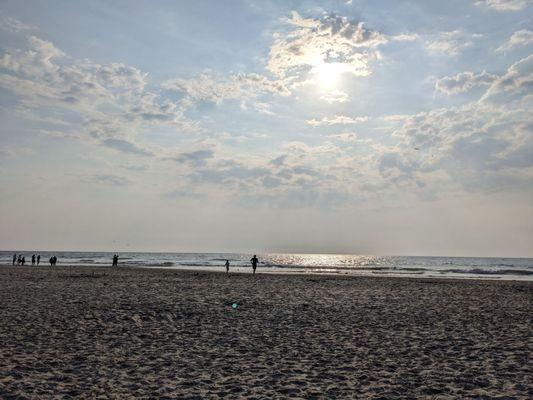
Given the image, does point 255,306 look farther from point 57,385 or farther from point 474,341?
point 57,385

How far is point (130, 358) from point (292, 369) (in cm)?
430

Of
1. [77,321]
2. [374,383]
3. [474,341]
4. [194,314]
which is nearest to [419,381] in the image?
[374,383]

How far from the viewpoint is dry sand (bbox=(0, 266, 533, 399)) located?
9266 mm

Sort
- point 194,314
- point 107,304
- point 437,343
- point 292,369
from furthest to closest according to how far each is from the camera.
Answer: point 107,304 < point 194,314 < point 437,343 < point 292,369

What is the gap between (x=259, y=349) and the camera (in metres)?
12.9

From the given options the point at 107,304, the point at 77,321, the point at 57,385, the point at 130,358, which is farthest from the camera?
the point at 107,304

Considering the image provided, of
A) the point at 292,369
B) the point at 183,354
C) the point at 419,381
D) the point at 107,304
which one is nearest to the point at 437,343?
the point at 419,381

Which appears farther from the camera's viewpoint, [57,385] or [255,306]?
[255,306]

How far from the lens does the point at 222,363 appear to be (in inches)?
446

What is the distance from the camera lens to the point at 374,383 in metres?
9.75

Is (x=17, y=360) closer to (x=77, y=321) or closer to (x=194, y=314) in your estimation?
(x=77, y=321)

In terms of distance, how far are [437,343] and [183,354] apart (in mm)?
7860

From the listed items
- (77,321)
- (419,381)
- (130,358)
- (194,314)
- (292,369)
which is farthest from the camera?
(194,314)

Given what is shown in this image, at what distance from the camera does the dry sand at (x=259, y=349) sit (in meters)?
9.27
